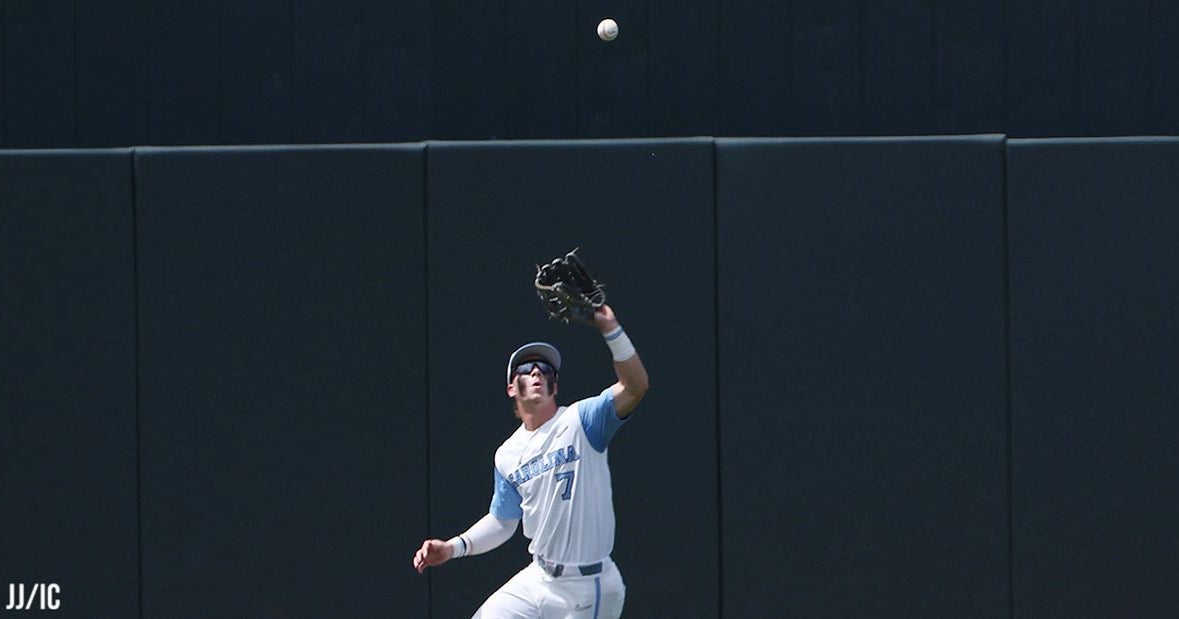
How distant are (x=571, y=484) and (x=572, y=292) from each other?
786 mm

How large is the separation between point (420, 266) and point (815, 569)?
2.46 meters

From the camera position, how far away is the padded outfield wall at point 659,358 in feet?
24.0

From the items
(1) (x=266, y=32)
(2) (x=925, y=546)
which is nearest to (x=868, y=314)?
(2) (x=925, y=546)

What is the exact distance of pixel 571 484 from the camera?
19.5 ft

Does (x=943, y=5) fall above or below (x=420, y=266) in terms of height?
above

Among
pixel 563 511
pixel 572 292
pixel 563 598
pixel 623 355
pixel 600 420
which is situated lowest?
pixel 563 598

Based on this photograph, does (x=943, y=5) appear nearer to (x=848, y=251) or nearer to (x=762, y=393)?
(x=848, y=251)

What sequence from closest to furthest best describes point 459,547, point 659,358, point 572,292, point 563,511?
point 572,292, point 563,511, point 459,547, point 659,358

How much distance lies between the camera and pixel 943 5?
7.78 meters

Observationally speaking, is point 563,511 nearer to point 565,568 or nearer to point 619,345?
point 565,568

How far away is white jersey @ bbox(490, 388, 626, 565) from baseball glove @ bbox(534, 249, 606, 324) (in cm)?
39

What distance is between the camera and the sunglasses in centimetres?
619

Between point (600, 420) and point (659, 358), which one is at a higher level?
point (659, 358)

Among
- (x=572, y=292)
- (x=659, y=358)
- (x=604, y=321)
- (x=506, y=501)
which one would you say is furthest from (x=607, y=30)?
(x=506, y=501)
